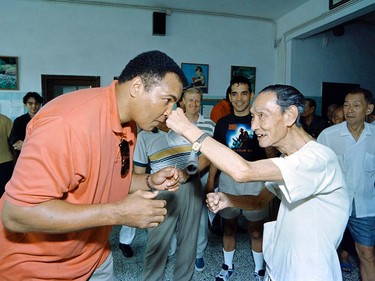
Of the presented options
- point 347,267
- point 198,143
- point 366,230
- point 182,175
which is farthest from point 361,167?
point 198,143

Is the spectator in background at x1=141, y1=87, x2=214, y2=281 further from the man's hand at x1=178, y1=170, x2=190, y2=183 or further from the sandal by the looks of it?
the sandal

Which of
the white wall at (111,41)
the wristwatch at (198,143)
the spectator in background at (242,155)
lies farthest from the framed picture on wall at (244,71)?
the wristwatch at (198,143)

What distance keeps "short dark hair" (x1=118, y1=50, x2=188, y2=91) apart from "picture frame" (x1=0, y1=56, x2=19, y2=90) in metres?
4.16

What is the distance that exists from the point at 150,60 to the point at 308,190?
78cm

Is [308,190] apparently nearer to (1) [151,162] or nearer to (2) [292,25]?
(1) [151,162]

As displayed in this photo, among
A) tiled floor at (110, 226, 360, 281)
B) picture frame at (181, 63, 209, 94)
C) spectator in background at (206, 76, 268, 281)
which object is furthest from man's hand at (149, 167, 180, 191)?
picture frame at (181, 63, 209, 94)

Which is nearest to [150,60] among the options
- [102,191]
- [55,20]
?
[102,191]

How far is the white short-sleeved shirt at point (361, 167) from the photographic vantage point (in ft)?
7.09

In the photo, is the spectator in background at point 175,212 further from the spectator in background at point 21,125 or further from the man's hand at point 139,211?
the spectator in background at point 21,125

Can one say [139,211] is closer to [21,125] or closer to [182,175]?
[182,175]

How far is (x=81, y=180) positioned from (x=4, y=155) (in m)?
2.92

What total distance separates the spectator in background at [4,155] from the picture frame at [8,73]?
125 cm

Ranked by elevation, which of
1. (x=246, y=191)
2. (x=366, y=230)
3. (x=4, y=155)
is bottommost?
(x=366, y=230)

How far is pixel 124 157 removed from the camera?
4.11ft
